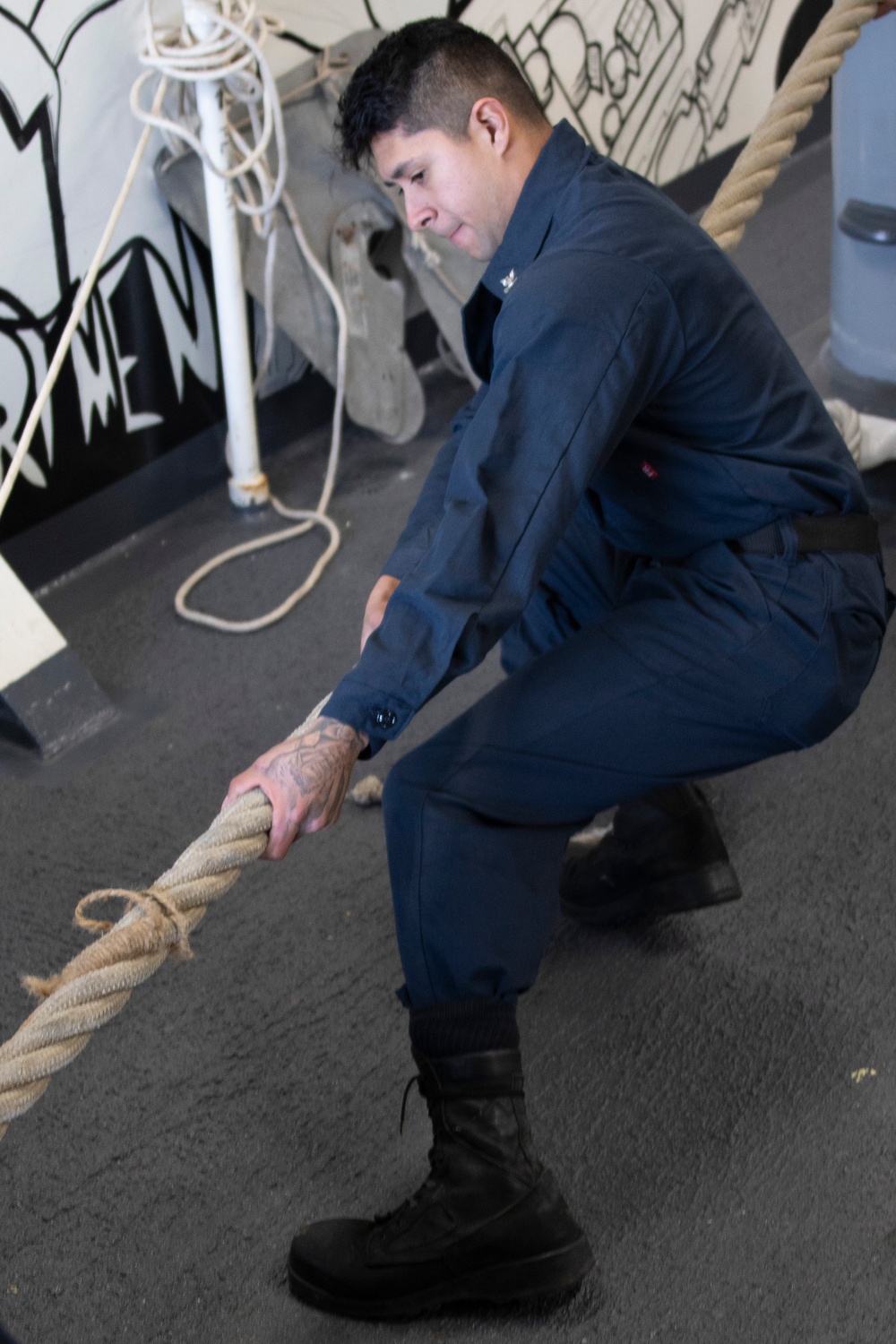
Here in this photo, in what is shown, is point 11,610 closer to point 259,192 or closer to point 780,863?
point 259,192

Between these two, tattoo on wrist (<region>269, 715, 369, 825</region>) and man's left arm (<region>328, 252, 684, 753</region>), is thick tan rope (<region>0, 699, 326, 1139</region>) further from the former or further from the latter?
man's left arm (<region>328, 252, 684, 753</region>)

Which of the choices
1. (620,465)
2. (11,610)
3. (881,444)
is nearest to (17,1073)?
(620,465)

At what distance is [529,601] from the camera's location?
1.36 metres

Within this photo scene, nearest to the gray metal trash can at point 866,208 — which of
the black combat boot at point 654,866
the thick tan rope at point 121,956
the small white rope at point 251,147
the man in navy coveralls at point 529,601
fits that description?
the small white rope at point 251,147

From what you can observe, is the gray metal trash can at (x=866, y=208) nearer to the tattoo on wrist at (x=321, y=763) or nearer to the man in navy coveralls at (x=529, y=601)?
the man in navy coveralls at (x=529, y=601)

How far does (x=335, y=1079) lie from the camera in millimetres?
1547

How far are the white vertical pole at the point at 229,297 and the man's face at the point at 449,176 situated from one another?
1.05m

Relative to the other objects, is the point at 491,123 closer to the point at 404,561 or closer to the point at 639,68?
the point at 404,561

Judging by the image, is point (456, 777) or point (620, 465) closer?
point (456, 777)

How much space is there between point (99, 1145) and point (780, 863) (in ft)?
3.09

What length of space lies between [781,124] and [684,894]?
1.12 meters

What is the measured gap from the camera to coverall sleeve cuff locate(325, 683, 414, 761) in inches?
44.9

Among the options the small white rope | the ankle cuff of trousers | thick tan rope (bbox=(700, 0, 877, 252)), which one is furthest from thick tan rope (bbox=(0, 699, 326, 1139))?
the small white rope

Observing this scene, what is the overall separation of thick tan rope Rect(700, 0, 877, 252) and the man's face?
549 mm
